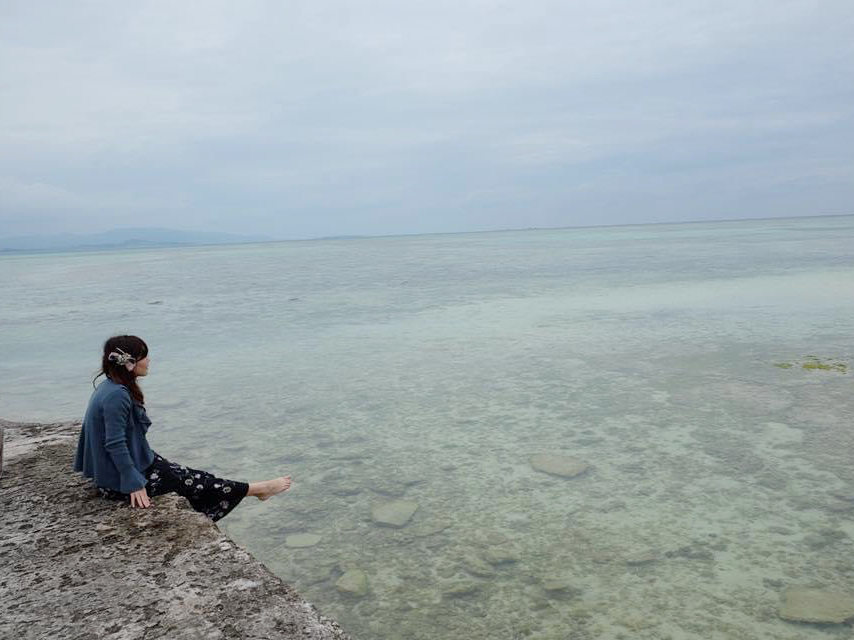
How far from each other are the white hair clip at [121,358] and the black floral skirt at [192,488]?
71cm

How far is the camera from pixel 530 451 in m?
7.43

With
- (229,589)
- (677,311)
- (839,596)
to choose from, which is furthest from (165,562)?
(677,311)

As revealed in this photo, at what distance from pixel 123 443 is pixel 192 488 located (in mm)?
683

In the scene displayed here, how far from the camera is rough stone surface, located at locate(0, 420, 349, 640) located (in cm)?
282

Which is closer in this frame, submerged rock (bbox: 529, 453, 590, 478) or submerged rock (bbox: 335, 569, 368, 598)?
submerged rock (bbox: 335, 569, 368, 598)

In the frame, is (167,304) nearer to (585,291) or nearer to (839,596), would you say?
(585,291)

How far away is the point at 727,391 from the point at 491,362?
438 cm

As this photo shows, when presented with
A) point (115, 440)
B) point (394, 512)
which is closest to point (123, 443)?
point (115, 440)

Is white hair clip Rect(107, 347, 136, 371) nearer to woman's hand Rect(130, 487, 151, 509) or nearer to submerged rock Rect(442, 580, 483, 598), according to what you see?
woman's hand Rect(130, 487, 151, 509)

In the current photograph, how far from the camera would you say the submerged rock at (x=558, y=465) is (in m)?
6.74

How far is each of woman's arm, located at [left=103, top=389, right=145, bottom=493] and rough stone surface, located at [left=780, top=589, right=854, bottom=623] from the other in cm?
445

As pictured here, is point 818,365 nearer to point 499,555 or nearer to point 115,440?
point 499,555

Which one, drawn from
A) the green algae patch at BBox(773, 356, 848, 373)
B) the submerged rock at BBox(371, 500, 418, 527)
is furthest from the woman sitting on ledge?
the green algae patch at BBox(773, 356, 848, 373)

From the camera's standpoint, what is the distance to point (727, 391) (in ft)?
31.0
